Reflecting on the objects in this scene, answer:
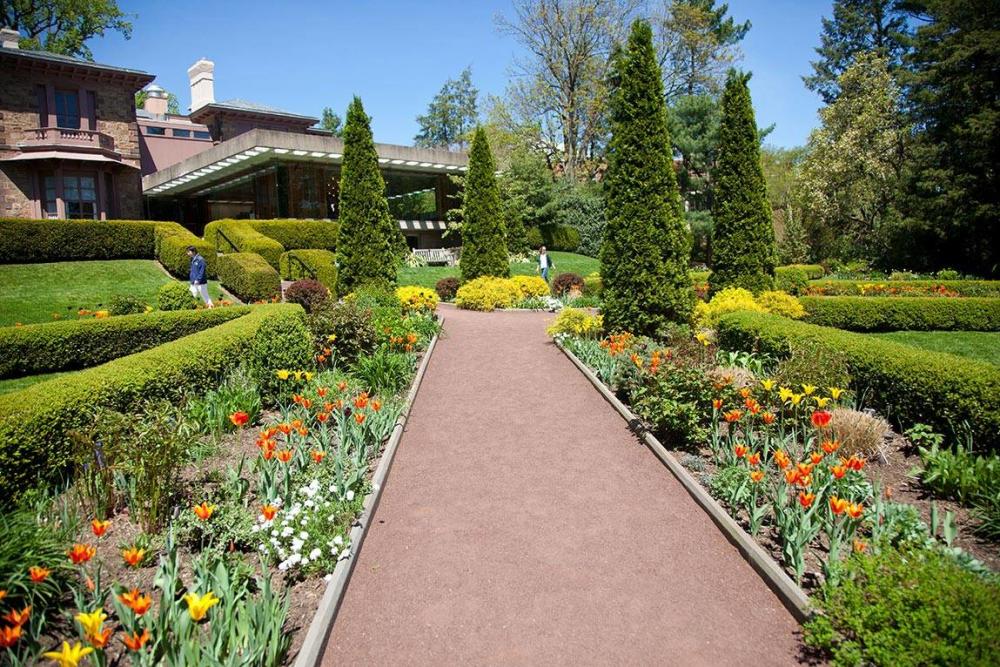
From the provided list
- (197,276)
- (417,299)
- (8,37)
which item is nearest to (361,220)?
(417,299)

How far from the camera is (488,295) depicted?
696 inches

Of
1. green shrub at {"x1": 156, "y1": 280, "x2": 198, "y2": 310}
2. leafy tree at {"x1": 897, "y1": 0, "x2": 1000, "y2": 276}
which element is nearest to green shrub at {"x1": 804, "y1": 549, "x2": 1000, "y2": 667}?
green shrub at {"x1": 156, "y1": 280, "x2": 198, "y2": 310}

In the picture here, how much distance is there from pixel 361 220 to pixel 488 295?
416cm

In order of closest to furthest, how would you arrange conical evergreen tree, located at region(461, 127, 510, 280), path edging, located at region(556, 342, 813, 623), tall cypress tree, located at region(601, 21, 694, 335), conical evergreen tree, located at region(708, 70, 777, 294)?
path edging, located at region(556, 342, 813, 623), tall cypress tree, located at region(601, 21, 694, 335), conical evergreen tree, located at region(708, 70, 777, 294), conical evergreen tree, located at region(461, 127, 510, 280)

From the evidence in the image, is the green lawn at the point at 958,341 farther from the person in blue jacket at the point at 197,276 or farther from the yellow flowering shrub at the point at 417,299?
the person in blue jacket at the point at 197,276

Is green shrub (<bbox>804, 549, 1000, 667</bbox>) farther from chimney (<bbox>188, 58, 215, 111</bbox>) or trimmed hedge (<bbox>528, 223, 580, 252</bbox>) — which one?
chimney (<bbox>188, 58, 215, 111</bbox>)

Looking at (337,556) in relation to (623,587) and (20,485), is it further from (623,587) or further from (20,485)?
(20,485)

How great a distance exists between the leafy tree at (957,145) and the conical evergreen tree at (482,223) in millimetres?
19010

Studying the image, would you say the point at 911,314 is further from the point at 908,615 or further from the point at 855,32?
the point at 855,32

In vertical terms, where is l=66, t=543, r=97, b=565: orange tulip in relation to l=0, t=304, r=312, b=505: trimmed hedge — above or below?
below

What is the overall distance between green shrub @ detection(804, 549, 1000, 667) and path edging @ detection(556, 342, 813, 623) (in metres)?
0.22

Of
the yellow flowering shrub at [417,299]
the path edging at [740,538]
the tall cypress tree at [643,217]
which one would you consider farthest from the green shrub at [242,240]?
the path edging at [740,538]

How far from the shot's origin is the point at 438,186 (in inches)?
1268

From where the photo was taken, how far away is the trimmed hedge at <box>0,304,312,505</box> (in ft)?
16.0
